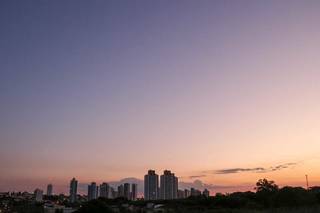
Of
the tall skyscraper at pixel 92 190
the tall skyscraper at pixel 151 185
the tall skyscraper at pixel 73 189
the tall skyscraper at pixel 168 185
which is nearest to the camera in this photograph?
the tall skyscraper at pixel 168 185

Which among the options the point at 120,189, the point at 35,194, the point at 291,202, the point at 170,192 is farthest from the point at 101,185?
the point at 291,202

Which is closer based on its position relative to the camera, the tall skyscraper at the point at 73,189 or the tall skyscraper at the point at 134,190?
the tall skyscraper at the point at 134,190

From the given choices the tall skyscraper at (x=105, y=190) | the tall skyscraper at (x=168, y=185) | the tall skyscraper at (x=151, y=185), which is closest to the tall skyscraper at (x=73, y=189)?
the tall skyscraper at (x=105, y=190)

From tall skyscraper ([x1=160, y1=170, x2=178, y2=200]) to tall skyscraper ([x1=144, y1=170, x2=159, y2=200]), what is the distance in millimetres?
2277

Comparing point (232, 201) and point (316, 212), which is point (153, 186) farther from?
point (316, 212)

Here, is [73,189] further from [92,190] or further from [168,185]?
[168,185]

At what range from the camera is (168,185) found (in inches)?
5812

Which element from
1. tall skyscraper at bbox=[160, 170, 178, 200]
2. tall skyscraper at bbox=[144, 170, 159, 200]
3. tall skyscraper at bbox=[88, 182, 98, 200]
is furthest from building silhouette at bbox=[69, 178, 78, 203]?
tall skyscraper at bbox=[160, 170, 178, 200]

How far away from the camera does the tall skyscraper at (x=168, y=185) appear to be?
144512 millimetres

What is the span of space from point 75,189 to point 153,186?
57.7 meters

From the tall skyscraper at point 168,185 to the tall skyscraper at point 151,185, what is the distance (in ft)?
7.47

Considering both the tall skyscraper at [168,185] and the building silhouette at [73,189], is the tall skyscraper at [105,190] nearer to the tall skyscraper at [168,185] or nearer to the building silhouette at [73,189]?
the building silhouette at [73,189]

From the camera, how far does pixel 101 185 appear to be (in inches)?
7062

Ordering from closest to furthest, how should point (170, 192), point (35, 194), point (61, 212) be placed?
point (61, 212)
point (170, 192)
point (35, 194)
